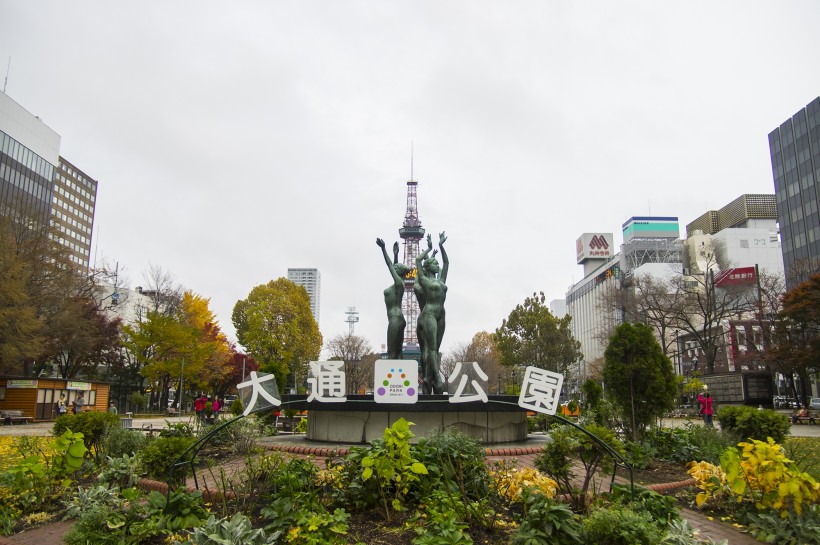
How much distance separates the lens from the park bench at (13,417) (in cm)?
2526

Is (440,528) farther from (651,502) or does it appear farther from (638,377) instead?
(638,377)

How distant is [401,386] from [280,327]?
39.1 meters

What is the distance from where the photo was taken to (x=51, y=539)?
243 inches

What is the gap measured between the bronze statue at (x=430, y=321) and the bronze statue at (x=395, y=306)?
1.56ft

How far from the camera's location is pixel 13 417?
2577 centimetres

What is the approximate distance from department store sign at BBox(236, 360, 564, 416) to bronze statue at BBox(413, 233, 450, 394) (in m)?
4.07

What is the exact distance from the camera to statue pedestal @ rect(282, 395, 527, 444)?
993 cm

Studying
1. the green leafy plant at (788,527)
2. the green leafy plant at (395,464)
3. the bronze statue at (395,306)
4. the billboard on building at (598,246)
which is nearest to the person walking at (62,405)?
the bronze statue at (395,306)

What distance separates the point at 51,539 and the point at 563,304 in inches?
5474

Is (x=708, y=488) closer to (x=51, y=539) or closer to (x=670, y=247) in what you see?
(x=51, y=539)

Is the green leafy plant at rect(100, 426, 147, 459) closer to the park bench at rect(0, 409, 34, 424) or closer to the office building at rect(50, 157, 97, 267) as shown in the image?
the park bench at rect(0, 409, 34, 424)

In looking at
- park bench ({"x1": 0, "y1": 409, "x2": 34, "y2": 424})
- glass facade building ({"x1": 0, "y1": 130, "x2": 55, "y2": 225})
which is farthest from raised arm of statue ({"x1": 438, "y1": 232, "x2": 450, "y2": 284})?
glass facade building ({"x1": 0, "y1": 130, "x2": 55, "y2": 225})

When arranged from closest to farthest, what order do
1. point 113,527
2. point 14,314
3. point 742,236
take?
point 113,527 → point 14,314 → point 742,236

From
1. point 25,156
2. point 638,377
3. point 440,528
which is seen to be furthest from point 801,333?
point 25,156
